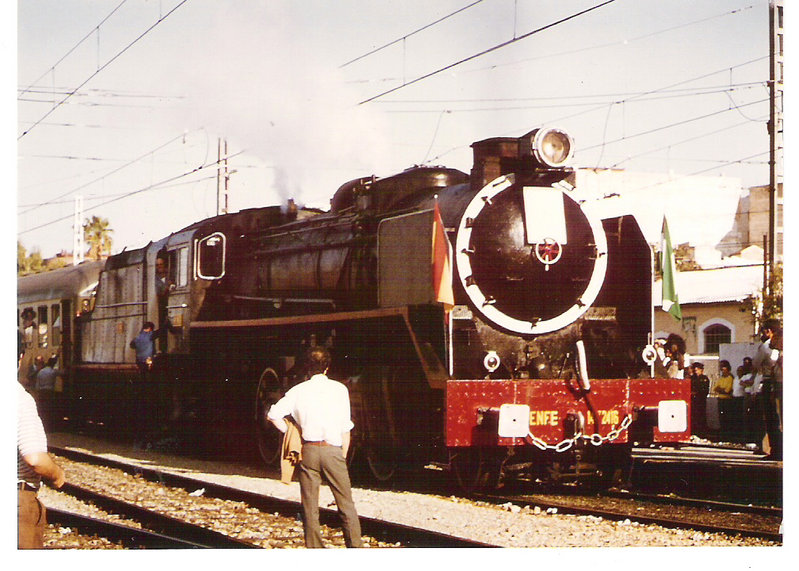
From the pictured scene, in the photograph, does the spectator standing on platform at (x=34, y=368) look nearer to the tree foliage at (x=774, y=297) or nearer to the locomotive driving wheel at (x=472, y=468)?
the locomotive driving wheel at (x=472, y=468)

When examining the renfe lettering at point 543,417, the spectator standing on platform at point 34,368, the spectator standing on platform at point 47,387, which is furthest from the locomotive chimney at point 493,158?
the spectator standing on platform at point 47,387

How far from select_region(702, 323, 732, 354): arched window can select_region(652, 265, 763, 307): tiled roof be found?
47cm

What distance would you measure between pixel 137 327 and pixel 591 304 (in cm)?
558

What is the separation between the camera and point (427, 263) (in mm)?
7027

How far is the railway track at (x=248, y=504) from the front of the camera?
587 centimetres

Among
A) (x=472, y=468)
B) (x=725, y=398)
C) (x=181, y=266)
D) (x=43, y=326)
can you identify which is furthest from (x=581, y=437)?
(x=43, y=326)

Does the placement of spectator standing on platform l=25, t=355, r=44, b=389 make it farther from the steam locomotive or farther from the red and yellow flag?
the red and yellow flag

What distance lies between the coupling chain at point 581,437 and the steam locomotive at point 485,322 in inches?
0.4

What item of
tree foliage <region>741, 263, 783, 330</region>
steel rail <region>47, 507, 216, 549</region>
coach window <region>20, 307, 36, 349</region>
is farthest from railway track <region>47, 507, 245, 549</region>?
tree foliage <region>741, 263, 783, 330</region>

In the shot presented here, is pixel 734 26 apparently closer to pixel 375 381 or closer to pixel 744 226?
pixel 375 381

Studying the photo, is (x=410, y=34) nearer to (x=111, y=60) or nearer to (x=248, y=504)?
(x=111, y=60)

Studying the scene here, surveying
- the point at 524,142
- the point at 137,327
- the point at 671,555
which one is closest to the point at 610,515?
the point at 671,555

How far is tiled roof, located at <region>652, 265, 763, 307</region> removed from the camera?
679 inches

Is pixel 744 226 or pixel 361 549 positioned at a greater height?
pixel 744 226
